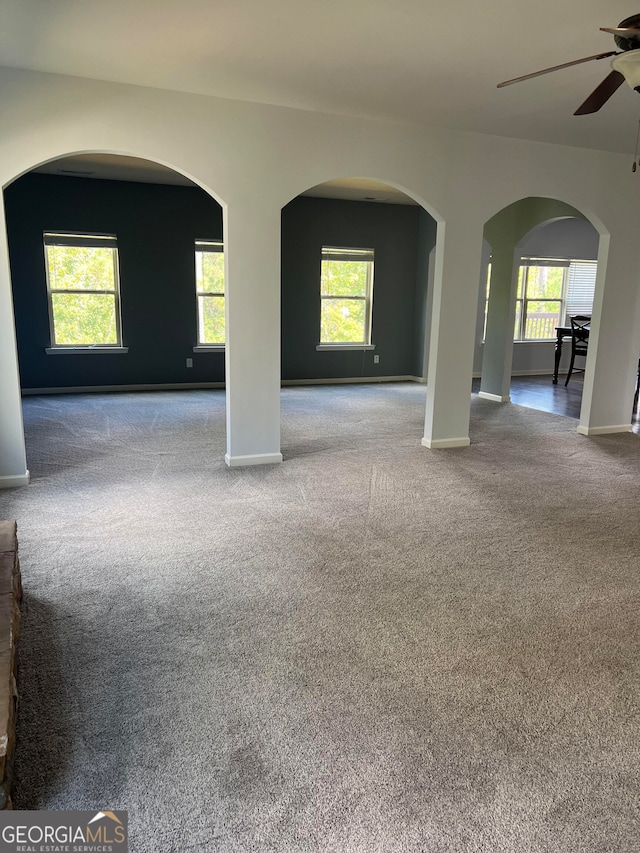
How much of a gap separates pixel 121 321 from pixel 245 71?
15.8 feet

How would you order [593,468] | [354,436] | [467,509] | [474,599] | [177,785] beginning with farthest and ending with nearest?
[354,436], [593,468], [467,509], [474,599], [177,785]

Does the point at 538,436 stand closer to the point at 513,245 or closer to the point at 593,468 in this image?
the point at 593,468

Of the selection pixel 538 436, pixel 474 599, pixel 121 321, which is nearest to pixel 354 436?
pixel 538 436

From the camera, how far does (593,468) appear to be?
459 cm

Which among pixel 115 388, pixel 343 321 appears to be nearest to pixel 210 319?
pixel 115 388

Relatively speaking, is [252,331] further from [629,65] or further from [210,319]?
[210,319]

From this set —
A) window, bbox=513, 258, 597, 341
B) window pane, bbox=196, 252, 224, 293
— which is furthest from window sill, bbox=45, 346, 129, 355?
window, bbox=513, 258, 597, 341

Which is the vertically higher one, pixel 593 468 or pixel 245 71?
pixel 245 71

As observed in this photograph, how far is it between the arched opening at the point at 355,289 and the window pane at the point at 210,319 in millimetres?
865

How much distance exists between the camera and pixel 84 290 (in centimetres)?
743

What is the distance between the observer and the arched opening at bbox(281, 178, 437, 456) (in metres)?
8.26

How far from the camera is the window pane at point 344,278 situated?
848 cm

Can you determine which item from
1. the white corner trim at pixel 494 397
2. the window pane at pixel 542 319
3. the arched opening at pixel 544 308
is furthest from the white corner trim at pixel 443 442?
the window pane at pixel 542 319

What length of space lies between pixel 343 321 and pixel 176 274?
2.46 metres
